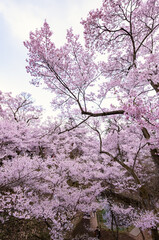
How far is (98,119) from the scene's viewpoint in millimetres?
14578

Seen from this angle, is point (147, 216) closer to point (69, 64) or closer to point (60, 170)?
point (60, 170)

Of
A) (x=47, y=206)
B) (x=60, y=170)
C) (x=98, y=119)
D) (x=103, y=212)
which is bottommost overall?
(x=103, y=212)

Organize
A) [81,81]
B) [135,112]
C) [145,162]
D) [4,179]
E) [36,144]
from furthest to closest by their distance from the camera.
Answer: [145,162]
[36,144]
[81,81]
[4,179]
[135,112]

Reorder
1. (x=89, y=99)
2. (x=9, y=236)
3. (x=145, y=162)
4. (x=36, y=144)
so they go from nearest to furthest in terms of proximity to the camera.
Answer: (x=9, y=236)
(x=89, y=99)
(x=36, y=144)
(x=145, y=162)

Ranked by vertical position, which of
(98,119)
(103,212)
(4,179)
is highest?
(98,119)

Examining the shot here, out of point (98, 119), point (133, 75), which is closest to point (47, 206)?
point (133, 75)

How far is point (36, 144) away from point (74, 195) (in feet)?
26.5

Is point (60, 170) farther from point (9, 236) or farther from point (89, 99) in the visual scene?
point (89, 99)

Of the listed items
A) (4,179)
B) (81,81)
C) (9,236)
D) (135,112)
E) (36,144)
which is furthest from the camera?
(36,144)

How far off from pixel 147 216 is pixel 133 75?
6298 millimetres

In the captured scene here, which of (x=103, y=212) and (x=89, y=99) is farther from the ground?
(x=89, y=99)

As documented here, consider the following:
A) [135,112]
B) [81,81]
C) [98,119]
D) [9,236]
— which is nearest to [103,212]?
[98,119]

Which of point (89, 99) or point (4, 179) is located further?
point (89, 99)

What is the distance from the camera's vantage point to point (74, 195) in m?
7.30
